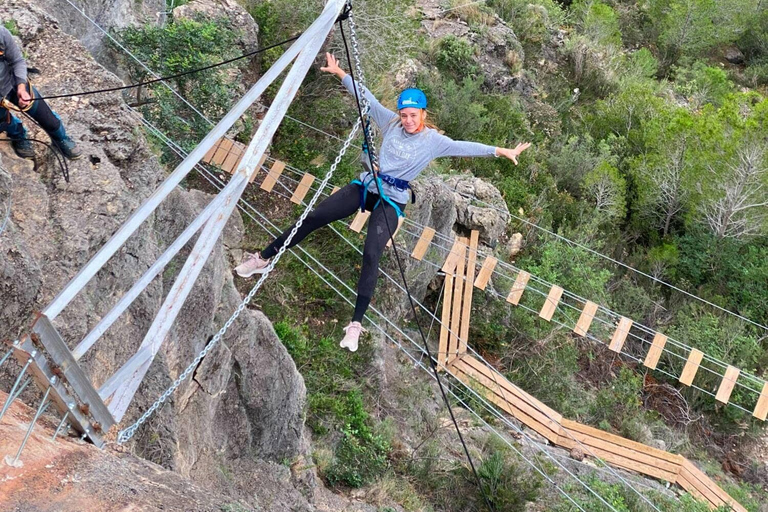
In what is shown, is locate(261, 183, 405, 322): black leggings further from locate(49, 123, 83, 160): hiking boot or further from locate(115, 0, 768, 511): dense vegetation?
locate(115, 0, 768, 511): dense vegetation

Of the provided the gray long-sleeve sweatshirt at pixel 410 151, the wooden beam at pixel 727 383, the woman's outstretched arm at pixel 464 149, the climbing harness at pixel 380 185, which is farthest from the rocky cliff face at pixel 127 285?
the wooden beam at pixel 727 383

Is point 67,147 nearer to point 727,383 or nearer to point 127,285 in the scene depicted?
point 127,285

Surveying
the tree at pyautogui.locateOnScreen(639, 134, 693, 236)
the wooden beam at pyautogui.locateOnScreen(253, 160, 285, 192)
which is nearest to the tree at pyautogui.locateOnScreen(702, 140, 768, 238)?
the tree at pyautogui.locateOnScreen(639, 134, 693, 236)

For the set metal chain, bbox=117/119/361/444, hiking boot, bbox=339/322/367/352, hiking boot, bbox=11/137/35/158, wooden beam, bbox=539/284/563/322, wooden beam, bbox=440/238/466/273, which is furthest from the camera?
wooden beam, bbox=440/238/466/273

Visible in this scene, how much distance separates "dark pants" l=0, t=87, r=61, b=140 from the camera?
15.9ft

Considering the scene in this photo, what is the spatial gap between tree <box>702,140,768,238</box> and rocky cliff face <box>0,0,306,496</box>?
12.0 m

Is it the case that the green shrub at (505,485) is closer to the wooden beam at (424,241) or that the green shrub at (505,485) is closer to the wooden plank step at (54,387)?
the wooden beam at (424,241)

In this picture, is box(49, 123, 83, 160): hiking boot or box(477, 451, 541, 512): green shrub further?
box(477, 451, 541, 512): green shrub

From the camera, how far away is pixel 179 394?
16.5ft

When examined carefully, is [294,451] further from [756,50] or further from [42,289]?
[756,50]

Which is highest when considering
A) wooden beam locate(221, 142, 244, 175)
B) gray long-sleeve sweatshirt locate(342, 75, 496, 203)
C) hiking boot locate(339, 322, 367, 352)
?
gray long-sleeve sweatshirt locate(342, 75, 496, 203)

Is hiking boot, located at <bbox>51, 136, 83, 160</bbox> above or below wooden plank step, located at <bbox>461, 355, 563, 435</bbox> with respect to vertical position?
above

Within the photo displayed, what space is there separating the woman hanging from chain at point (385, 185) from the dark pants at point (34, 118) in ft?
5.25

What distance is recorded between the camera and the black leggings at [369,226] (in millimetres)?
5242
